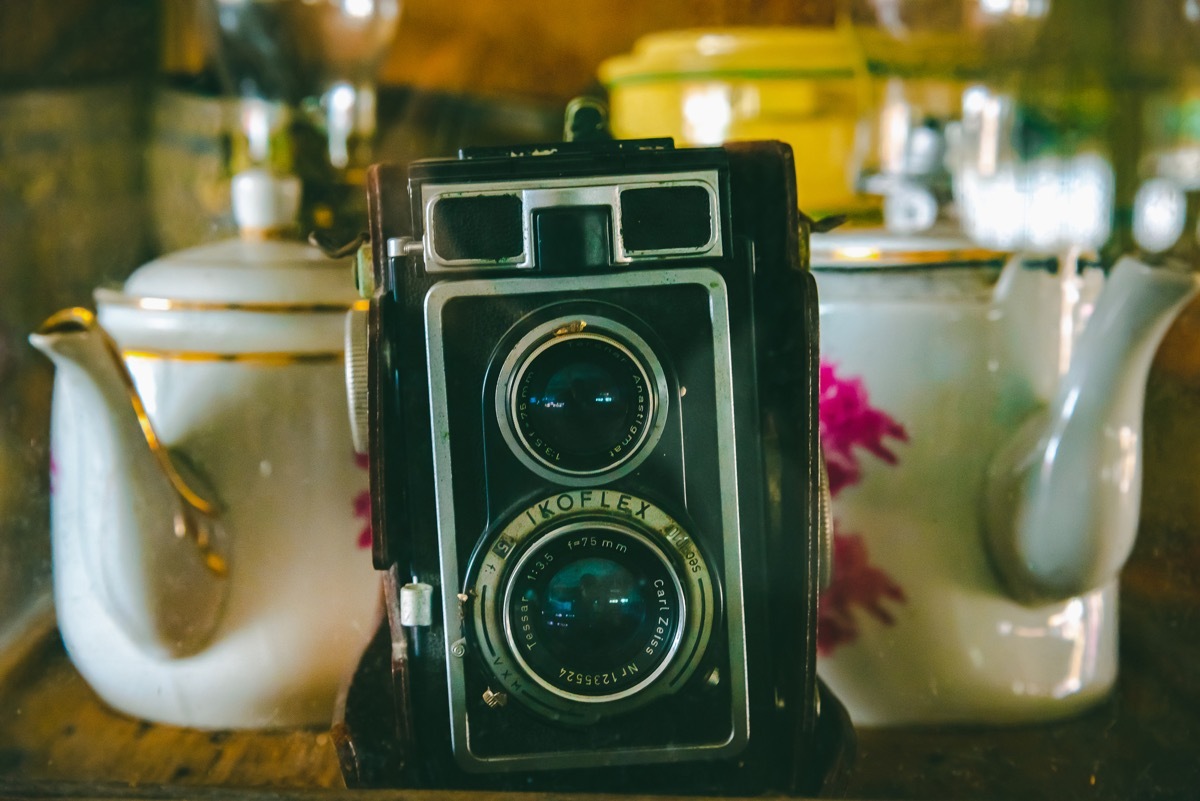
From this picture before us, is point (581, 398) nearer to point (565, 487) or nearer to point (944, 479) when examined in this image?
point (565, 487)

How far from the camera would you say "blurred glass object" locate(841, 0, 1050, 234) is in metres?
0.64

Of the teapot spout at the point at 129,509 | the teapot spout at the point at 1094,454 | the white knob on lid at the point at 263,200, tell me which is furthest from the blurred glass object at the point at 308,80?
the teapot spout at the point at 1094,454

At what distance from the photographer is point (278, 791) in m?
0.39

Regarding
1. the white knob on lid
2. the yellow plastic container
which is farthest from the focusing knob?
the yellow plastic container

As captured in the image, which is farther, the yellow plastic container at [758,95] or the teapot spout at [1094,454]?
the yellow plastic container at [758,95]

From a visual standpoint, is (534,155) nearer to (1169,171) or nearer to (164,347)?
(164,347)

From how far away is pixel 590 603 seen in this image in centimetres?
38

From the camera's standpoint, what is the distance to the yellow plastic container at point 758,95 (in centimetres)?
61

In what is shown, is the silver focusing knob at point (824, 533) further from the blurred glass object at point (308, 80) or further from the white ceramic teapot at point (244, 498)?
the blurred glass object at point (308, 80)

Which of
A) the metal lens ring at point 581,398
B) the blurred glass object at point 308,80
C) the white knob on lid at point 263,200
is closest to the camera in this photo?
the metal lens ring at point 581,398

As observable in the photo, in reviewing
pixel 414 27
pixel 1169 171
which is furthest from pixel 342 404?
pixel 1169 171

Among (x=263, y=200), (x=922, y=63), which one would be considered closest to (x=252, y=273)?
(x=263, y=200)

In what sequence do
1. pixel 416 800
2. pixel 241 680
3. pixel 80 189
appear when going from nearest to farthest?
pixel 416 800, pixel 241 680, pixel 80 189

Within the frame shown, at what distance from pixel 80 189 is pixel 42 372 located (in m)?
0.15
